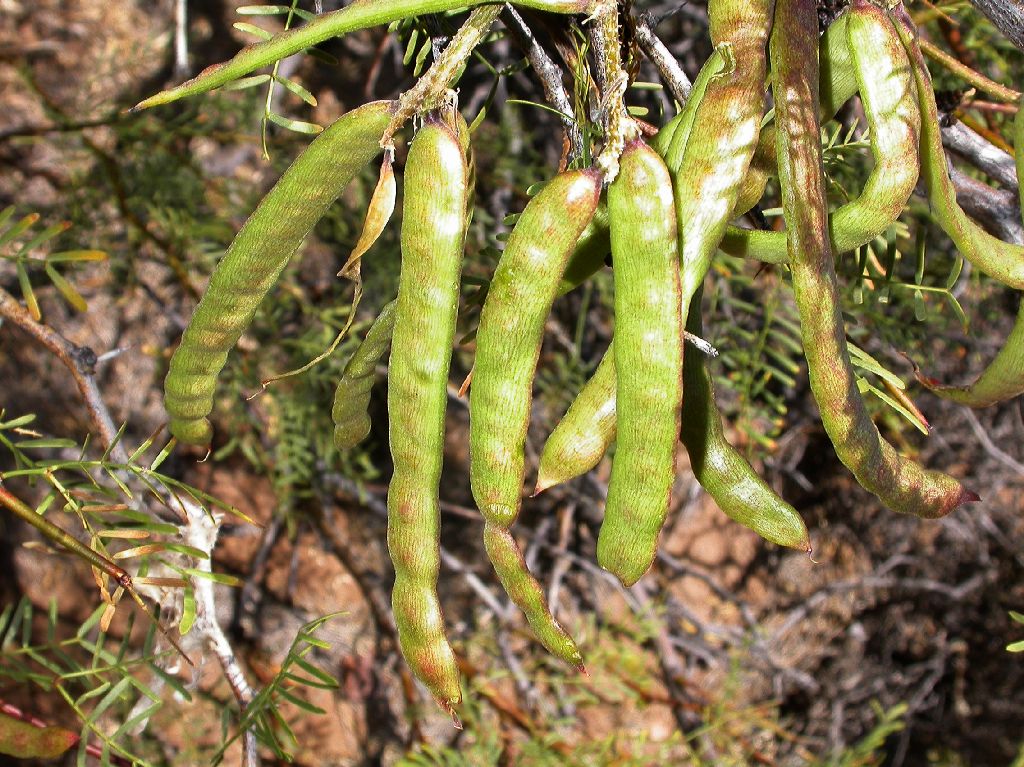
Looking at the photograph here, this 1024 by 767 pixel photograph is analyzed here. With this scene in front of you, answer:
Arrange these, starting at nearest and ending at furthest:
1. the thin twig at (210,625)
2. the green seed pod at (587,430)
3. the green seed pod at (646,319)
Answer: the green seed pod at (646,319) → the green seed pod at (587,430) → the thin twig at (210,625)

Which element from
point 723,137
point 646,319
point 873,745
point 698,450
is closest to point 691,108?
point 723,137

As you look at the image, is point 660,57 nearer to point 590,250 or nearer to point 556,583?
point 590,250

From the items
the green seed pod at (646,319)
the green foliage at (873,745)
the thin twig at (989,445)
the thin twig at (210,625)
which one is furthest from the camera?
the thin twig at (989,445)

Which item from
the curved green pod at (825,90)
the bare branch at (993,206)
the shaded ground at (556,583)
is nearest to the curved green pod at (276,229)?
the curved green pod at (825,90)

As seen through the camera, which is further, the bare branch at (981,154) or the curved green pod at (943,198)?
the bare branch at (981,154)

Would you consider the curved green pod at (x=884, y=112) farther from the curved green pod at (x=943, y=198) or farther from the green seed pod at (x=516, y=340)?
the green seed pod at (x=516, y=340)

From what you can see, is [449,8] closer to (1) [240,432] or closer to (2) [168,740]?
(1) [240,432]

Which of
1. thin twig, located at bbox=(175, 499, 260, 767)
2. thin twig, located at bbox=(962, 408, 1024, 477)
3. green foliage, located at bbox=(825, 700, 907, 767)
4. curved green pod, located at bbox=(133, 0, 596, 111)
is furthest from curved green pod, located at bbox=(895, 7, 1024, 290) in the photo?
thin twig, located at bbox=(962, 408, 1024, 477)
